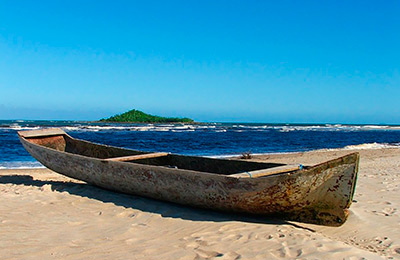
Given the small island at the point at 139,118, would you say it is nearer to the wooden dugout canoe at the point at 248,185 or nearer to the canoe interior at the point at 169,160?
the canoe interior at the point at 169,160

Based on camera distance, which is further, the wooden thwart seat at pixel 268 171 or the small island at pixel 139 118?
the small island at pixel 139 118

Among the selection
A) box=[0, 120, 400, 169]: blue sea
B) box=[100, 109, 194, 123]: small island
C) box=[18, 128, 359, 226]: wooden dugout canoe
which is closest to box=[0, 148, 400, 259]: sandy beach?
box=[18, 128, 359, 226]: wooden dugout canoe

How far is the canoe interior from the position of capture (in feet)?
19.7

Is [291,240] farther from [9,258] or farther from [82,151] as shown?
[82,151]

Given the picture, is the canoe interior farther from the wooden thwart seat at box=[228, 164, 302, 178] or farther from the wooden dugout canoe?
the wooden thwart seat at box=[228, 164, 302, 178]

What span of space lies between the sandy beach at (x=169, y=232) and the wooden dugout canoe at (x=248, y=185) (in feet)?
0.58

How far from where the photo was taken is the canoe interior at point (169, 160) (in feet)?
19.7

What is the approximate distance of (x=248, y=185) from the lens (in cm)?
409

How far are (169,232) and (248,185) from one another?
1.16 meters

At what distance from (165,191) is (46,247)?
190 centimetres

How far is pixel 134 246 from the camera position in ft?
11.6

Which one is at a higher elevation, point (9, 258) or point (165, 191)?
point (165, 191)

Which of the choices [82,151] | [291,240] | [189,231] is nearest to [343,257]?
[291,240]

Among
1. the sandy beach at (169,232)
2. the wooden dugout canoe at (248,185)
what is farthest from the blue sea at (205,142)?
the sandy beach at (169,232)
